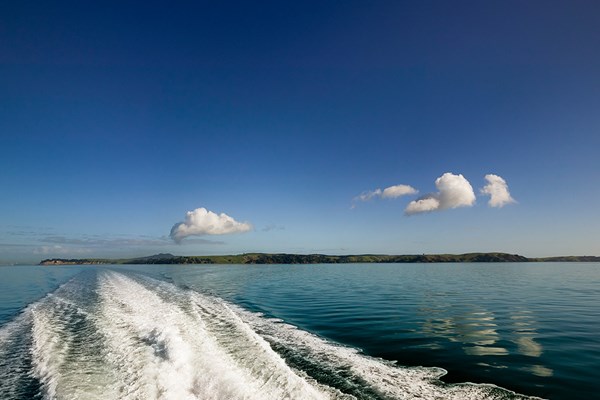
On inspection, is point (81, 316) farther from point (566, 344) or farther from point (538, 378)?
point (566, 344)

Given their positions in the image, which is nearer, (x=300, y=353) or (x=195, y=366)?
(x=195, y=366)

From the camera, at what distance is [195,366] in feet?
32.5

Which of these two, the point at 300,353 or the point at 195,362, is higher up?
the point at 195,362

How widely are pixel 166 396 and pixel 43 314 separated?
17.7 m

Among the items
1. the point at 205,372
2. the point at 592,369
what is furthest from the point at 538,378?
the point at 205,372

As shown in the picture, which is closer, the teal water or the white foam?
the white foam

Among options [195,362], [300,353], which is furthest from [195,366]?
[300,353]

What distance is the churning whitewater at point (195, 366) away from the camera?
848 cm

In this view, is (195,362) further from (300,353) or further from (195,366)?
(300,353)

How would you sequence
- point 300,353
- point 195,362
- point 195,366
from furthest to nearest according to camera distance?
point 300,353, point 195,362, point 195,366

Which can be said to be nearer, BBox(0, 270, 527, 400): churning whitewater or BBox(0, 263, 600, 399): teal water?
BBox(0, 270, 527, 400): churning whitewater

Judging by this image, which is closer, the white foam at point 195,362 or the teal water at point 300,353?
the white foam at point 195,362

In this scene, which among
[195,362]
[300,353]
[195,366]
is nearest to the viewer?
[195,366]

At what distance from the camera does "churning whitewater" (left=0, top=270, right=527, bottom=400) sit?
27.8ft
